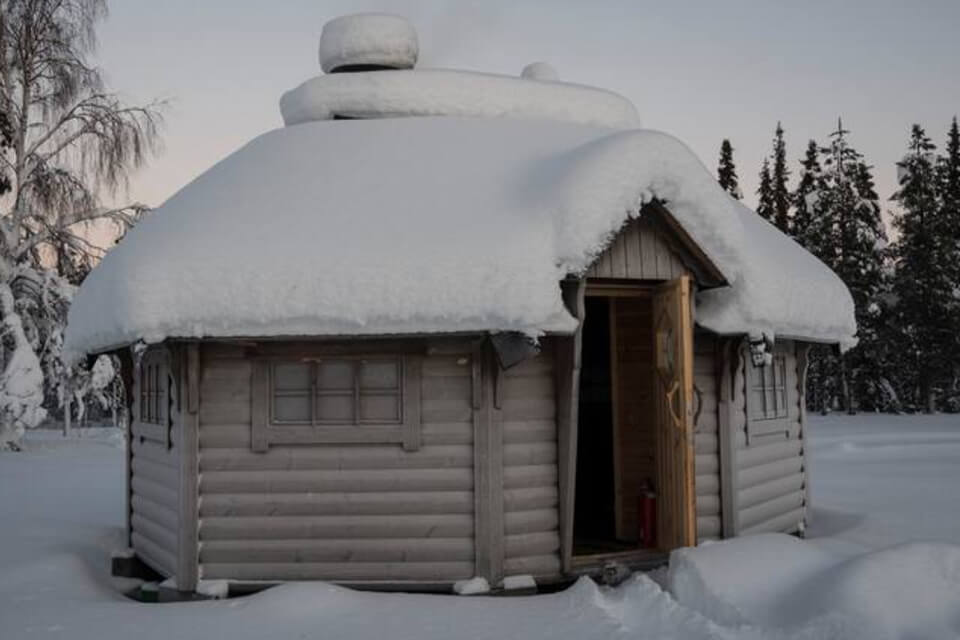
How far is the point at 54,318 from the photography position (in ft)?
70.7

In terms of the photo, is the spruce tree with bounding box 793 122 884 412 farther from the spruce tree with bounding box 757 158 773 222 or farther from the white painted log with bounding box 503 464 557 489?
the white painted log with bounding box 503 464 557 489

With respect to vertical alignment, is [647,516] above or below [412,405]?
below

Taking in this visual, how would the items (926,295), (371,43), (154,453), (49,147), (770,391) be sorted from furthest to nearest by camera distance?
1. (926,295)
2. (49,147)
3. (371,43)
4. (770,391)
5. (154,453)

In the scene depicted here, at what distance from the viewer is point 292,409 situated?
775 cm

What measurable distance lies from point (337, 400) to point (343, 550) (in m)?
1.23

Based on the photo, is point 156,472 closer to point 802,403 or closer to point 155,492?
point 155,492

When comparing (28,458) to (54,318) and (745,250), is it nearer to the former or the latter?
(54,318)

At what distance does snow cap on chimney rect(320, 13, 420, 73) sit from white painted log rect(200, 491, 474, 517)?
5313 millimetres

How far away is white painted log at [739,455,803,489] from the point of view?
357 inches

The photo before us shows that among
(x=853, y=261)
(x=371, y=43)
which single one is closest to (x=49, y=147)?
(x=371, y=43)

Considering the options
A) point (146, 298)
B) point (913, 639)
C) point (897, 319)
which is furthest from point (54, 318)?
point (897, 319)

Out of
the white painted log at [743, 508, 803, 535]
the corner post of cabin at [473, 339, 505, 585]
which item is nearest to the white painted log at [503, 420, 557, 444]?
the corner post of cabin at [473, 339, 505, 585]

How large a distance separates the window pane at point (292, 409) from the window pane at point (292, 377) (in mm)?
84

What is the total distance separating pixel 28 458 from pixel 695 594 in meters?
19.3
